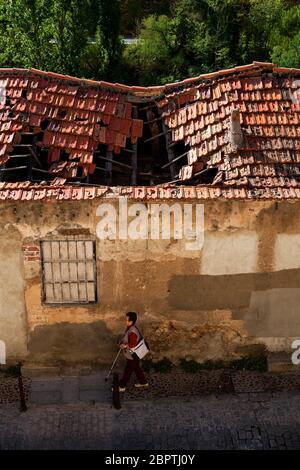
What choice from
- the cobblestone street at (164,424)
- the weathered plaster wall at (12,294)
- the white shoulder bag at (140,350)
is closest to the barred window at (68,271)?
the weathered plaster wall at (12,294)

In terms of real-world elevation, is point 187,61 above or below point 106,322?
above

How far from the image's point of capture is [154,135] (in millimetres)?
11953

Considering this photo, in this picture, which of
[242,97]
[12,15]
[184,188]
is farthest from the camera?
[12,15]

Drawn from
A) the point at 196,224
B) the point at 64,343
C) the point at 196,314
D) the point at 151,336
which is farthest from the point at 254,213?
the point at 64,343

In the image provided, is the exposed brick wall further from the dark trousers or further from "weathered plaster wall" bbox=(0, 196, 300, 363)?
the dark trousers

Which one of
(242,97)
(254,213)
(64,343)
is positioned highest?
(242,97)

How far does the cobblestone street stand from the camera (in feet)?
31.4

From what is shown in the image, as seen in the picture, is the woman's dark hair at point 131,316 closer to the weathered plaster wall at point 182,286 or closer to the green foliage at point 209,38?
the weathered plaster wall at point 182,286

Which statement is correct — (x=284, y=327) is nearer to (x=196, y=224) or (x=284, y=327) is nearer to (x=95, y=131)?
(x=196, y=224)

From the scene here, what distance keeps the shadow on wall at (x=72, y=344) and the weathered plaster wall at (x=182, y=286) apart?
0.02 m

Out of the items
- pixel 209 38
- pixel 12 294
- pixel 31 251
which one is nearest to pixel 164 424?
pixel 12 294

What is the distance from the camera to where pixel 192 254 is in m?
10.1

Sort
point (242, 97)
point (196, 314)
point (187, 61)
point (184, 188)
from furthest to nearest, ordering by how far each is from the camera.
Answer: point (187, 61) < point (242, 97) < point (196, 314) < point (184, 188)

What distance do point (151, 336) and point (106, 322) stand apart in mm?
853
